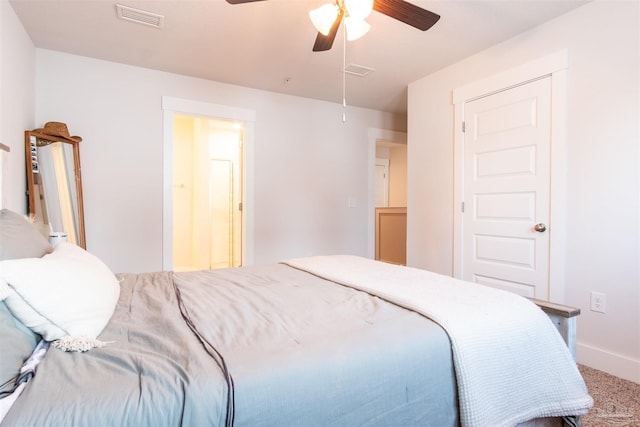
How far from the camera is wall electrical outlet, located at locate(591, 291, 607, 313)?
85.5 inches

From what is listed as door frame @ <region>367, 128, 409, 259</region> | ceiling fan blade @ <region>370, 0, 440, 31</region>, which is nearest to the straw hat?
ceiling fan blade @ <region>370, 0, 440, 31</region>

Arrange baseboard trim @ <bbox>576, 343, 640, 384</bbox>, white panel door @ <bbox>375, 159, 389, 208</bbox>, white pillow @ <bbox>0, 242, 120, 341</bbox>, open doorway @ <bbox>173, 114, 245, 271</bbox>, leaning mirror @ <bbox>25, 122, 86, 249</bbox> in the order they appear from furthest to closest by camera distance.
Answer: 1. white panel door @ <bbox>375, 159, 389, 208</bbox>
2. open doorway @ <bbox>173, 114, 245, 271</bbox>
3. leaning mirror @ <bbox>25, 122, 86, 249</bbox>
4. baseboard trim @ <bbox>576, 343, 640, 384</bbox>
5. white pillow @ <bbox>0, 242, 120, 341</bbox>

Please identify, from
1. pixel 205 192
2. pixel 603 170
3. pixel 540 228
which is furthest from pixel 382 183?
pixel 603 170

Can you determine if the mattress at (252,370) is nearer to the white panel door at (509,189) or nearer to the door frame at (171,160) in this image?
the white panel door at (509,189)

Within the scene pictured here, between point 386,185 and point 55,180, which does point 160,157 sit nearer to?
point 55,180

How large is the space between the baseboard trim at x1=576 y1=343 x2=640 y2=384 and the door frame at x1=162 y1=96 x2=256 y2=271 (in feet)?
9.77

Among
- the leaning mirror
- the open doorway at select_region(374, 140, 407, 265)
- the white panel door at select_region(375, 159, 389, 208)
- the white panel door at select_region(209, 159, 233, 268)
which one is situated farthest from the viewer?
the white panel door at select_region(375, 159, 389, 208)

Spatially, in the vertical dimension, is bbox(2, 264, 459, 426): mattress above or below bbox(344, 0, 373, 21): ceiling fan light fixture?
below

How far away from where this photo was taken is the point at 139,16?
7.65ft

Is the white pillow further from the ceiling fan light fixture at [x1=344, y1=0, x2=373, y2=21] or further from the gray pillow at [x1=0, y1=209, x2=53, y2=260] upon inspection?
Answer: the ceiling fan light fixture at [x1=344, y1=0, x2=373, y2=21]

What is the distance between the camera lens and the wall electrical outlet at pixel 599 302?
7.13ft

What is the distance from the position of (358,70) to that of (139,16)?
1858 mm

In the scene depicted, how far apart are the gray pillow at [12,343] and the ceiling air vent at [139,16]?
2211 millimetres

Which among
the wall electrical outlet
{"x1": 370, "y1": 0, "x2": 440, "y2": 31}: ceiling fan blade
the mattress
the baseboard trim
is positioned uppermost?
{"x1": 370, "y1": 0, "x2": 440, "y2": 31}: ceiling fan blade
